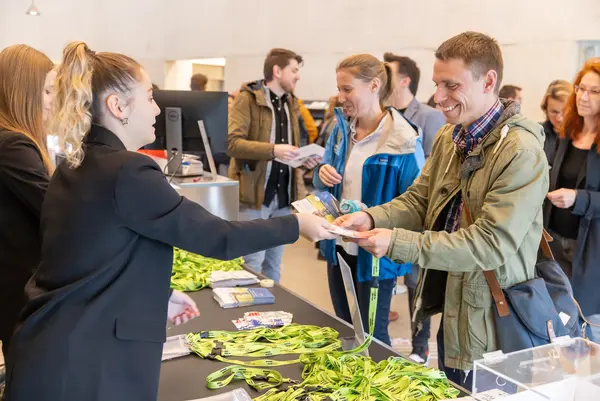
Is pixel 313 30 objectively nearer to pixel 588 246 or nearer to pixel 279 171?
pixel 279 171

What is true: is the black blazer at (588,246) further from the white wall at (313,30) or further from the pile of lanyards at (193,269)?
the white wall at (313,30)

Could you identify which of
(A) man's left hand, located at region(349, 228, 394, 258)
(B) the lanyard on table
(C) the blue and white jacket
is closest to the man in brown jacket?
(C) the blue and white jacket

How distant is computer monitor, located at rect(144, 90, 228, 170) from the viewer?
399 cm

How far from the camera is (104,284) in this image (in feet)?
4.42

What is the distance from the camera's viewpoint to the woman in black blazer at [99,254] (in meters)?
1.33

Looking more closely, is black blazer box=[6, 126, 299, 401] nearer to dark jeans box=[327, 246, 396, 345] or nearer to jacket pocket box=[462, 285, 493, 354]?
jacket pocket box=[462, 285, 493, 354]

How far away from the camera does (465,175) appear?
75.5 inches

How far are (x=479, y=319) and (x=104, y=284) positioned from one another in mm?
1116

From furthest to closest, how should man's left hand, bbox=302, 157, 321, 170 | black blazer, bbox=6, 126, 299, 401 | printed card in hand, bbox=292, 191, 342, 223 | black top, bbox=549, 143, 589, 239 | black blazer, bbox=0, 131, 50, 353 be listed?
man's left hand, bbox=302, 157, 321, 170
black top, bbox=549, 143, 589, 239
printed card in hand, bbox=292, 191, 342, 223
black blazer, bbox=0, 131, 50, 353
black blazer, bbox=6, 126, 299, 401

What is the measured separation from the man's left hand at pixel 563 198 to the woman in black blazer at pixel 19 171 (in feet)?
7.37

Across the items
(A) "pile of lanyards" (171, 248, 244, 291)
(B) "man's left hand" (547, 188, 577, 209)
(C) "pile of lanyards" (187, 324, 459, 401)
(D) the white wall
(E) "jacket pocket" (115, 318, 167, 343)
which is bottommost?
(A) "pile of lanyards" (171, 248, 244, 291)

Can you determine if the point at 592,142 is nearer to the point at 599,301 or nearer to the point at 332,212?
the point at 599,301

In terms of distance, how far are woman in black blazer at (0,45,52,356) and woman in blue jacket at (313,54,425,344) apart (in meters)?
1.28

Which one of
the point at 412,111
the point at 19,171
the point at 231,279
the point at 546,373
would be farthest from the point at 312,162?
the point at 546,373
